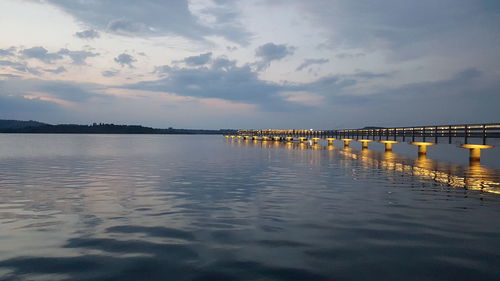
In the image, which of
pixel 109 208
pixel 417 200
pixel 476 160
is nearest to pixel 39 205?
pixel 109 208

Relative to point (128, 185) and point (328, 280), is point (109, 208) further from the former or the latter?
point (328, 280)

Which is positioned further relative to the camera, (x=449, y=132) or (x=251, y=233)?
(x=449, y=132)

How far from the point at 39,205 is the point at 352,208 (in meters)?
11.5

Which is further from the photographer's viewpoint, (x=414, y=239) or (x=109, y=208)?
(x=109, y=208)

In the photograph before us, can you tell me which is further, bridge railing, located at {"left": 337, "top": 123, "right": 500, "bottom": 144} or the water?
bridge railing, located at {"left": 337, "top": 123, "right": 500, "bottom": 144}

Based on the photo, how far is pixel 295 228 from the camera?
10.0 metres

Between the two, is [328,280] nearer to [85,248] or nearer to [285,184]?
[85,248]

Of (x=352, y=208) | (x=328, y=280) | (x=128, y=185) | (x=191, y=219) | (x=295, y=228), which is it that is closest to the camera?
(x=328, y=280)

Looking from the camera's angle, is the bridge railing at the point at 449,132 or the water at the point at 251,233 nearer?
the water at the point at 251,233

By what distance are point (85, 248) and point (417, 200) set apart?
39.4ft

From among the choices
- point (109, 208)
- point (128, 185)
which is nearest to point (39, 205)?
point (109, 208)

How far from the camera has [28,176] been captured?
930 inches

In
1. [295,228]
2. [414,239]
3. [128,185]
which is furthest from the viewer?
[128,185]

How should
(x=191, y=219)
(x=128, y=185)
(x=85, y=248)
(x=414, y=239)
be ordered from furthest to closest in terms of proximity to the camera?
(x=128, y=185) → (x=191, y=219) → (x=414, y=239) → (x=85, y=248)
